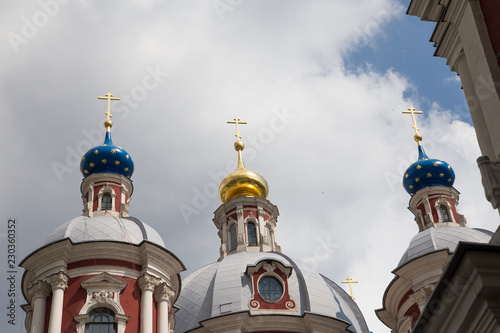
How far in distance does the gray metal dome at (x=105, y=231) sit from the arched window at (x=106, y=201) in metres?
2.00

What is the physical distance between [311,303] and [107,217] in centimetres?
590

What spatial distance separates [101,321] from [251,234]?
9.05m

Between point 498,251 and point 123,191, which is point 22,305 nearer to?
point 123,191

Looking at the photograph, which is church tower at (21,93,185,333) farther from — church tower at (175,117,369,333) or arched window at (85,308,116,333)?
church tower at (175,117,369,333)

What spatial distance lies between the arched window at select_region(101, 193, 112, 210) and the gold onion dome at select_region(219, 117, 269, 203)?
5.72 meters

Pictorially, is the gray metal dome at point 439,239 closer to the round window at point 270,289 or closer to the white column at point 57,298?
the round window at point 270,289

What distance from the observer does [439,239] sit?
21156 millimetres

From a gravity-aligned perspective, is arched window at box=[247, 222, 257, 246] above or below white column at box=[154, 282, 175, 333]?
above

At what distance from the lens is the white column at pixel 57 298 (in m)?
16.2

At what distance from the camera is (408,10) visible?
9.20 meters

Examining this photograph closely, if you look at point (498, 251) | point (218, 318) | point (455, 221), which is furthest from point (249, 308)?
point (498, 251)

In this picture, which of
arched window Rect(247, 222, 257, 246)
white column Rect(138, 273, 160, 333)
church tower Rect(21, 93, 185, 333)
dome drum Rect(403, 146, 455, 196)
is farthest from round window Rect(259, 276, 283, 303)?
dome drum Rect(403, 146, 455, 196)

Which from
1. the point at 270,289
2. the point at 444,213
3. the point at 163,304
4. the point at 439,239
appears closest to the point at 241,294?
the point at 270,289

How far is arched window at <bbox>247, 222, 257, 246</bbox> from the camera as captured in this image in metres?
24.6
